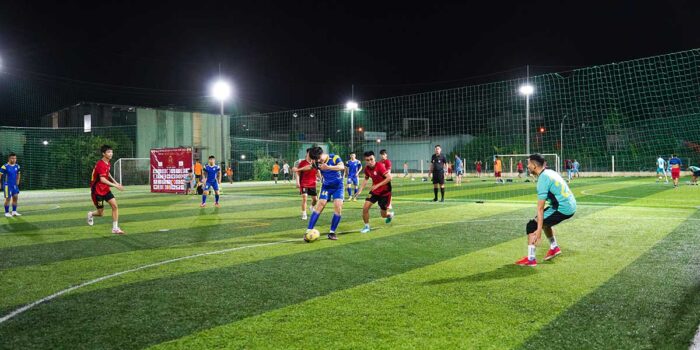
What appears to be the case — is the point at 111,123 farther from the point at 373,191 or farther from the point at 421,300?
the point at 421,300

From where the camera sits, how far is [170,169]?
1213 inches

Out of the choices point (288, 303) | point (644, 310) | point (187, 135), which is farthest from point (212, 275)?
point (187, 135)

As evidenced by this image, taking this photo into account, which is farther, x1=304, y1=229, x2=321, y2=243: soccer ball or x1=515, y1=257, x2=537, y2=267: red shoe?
x1=304, y1=229, x2=321, y2=243: soccer ball

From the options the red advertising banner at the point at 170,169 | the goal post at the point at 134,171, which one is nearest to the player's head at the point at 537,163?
the red advertising banner at the point at 170,169

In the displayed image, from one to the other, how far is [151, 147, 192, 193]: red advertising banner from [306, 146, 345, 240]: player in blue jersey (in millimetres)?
21223

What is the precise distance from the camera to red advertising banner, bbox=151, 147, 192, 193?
30203 millimetres

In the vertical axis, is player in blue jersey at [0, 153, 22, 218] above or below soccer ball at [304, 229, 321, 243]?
above

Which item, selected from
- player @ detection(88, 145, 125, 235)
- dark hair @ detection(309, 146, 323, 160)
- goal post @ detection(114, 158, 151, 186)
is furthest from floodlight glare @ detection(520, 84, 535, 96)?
goal post @ detection(114, 158, 151, 186)

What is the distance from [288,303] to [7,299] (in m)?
3.44

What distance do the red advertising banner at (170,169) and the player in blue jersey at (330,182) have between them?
21223mm

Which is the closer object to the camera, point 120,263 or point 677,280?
point 677,280

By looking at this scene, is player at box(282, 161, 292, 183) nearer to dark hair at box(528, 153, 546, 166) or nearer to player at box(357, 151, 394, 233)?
player at box(357, 151, 394, 233)

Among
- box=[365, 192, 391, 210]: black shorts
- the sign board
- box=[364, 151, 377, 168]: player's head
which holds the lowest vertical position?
box=[365, 192, 391, 210]: black shorts

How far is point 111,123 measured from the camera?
47.9 m
